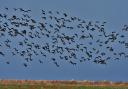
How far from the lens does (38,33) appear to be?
29516 millimetres

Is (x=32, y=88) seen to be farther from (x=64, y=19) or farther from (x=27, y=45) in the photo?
(x=64, y=19)

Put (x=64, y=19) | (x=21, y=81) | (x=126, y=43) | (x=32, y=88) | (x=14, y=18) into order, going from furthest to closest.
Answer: (x=21, y=81)
(x=32, y=88)
(x=126, y=43)
(x=14, y=18)
(x=64, y=19)

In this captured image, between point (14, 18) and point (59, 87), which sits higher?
point (14, 18)

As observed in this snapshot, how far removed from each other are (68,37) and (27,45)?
328 centimetres

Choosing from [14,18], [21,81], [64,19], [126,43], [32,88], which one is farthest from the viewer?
[21,81]

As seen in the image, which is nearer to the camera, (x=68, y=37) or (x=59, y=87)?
(x=68, y=37)

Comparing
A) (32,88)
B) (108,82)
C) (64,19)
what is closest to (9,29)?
(64,19)

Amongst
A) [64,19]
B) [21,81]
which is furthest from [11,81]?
[64,19]

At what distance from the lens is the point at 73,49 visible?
32000 millimetres

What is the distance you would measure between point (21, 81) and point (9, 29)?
16.7 meters

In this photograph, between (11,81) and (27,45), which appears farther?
(11,81)

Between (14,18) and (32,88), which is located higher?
(14,18)

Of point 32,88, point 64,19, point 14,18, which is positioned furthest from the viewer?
point 32,88

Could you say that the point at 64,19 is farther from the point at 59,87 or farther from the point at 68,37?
the point at 59,87
